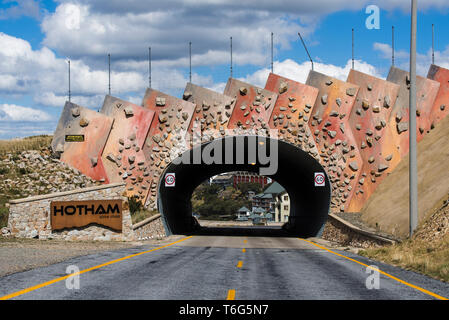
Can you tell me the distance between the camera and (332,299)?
10273 mm

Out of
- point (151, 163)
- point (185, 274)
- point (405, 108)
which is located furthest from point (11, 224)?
point (405, 108)

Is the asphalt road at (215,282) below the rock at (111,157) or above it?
below

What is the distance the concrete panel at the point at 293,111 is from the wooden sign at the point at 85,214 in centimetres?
1227

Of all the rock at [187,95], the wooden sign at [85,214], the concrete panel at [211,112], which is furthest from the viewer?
the rock at [187,95]

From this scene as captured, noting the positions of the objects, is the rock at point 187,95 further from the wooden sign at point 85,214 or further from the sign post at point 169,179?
the wooden sign at point 85,214

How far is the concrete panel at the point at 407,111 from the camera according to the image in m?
36.7

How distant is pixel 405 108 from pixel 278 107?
862 centimetres

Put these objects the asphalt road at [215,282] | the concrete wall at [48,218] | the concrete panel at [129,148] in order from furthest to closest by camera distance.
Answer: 1. the concrete panel at [129,148]
2. the concrete wall at [48,218]
3. the asphalt road at [215,282]

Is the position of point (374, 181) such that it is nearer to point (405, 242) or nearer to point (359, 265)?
point (405, 242)

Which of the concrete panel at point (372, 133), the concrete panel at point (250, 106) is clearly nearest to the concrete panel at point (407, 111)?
the concrete panel at point (372, 133)

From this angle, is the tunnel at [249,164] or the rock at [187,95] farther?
the rock at [187,95]

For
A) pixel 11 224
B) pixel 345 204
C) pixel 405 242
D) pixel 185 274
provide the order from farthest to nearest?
pixel 345 204 < pixel 11 224 < pixel 405 242 < pixel 185 274

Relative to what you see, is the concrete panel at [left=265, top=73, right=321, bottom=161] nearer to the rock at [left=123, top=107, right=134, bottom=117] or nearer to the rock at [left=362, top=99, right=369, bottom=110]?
the rock at [left=362, top=99, right=369, bottom=110]

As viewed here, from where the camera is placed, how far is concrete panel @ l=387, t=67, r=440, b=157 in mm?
36744
